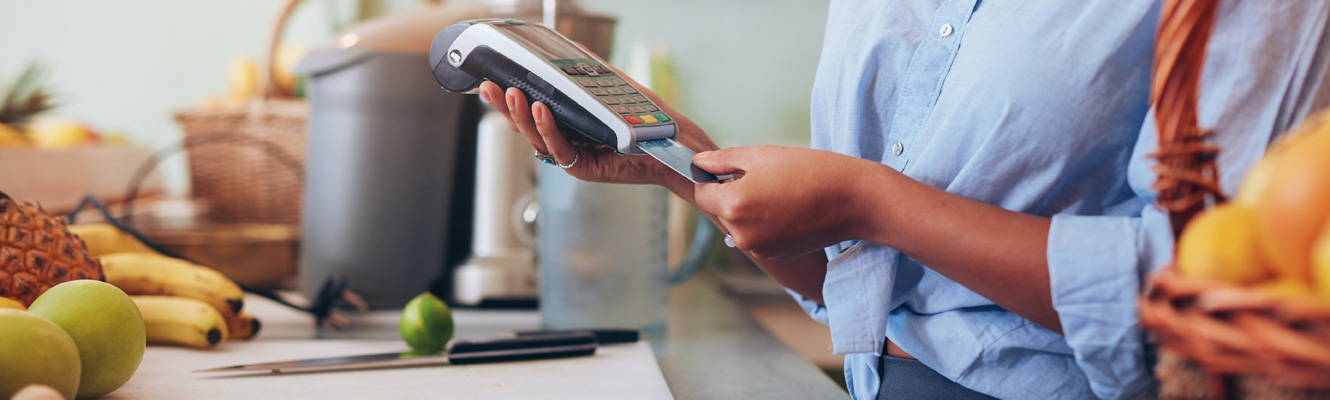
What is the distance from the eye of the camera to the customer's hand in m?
0.54

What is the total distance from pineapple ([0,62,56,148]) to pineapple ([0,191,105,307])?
2.22 ft

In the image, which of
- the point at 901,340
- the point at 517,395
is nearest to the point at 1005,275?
the point at 901,340

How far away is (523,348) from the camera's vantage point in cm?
70

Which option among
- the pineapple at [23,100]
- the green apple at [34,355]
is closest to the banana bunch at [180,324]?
the green apple at [34,355]

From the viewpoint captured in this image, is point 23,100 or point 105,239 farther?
point 23,100

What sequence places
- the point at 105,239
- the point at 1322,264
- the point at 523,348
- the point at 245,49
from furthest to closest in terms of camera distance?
the point at 245,49 < the point at 105,239 < the point at 523,348 < the point at 1322,264

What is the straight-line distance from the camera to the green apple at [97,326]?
0.48m

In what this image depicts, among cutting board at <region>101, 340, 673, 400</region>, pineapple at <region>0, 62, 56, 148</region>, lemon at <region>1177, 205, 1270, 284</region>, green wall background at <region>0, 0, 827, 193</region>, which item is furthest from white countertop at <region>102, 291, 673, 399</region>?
green wall background at <region>0, 0, 827, 193</region>

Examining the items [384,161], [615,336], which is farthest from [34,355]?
[384,161]

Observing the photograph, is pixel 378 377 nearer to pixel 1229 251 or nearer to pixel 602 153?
pixel 602 153

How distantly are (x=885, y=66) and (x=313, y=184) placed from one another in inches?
27.0

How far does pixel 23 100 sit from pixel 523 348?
3.21ft

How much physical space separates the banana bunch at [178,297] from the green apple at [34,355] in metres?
0.27

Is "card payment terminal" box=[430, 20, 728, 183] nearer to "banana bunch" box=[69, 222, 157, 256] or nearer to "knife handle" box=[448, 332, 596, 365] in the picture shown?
"knife handle" box=[448, 332, 596, 365]
